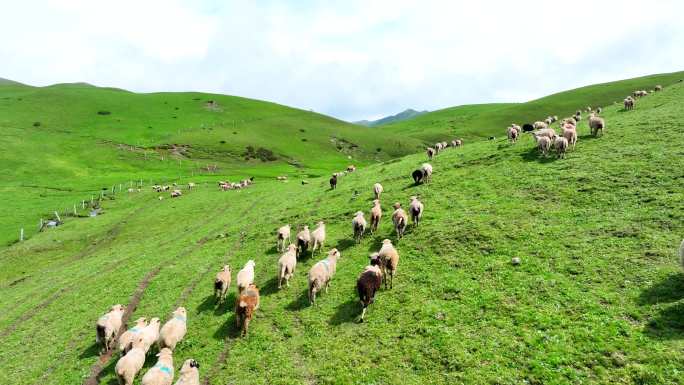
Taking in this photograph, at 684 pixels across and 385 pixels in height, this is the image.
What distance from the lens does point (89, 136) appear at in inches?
4139

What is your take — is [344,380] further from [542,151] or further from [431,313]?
[542,151]

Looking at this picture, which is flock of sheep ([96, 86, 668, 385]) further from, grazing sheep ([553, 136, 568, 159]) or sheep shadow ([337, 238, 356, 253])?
grazing sheep ([553, 136, 568, 159])

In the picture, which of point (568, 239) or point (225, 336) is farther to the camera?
point (568, 239)

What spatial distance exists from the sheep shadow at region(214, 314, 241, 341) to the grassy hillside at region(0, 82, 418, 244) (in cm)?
4600

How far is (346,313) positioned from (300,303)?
298cm

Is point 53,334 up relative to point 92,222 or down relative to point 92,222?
down

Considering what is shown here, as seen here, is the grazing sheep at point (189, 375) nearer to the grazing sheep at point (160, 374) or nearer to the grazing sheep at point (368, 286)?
the grazing sheep at point (160, 374)

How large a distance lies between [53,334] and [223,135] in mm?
102096

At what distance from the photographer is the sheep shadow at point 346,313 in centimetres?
1655

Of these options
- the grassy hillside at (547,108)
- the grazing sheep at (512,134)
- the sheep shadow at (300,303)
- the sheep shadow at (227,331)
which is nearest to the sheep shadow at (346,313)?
the sheep shadow at (300,303)

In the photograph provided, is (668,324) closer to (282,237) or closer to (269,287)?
(269,287)

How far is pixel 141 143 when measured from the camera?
10375cm

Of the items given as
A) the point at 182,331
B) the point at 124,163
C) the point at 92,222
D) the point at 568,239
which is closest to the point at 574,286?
the point at 568,239

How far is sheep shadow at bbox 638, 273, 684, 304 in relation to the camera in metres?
13.6
